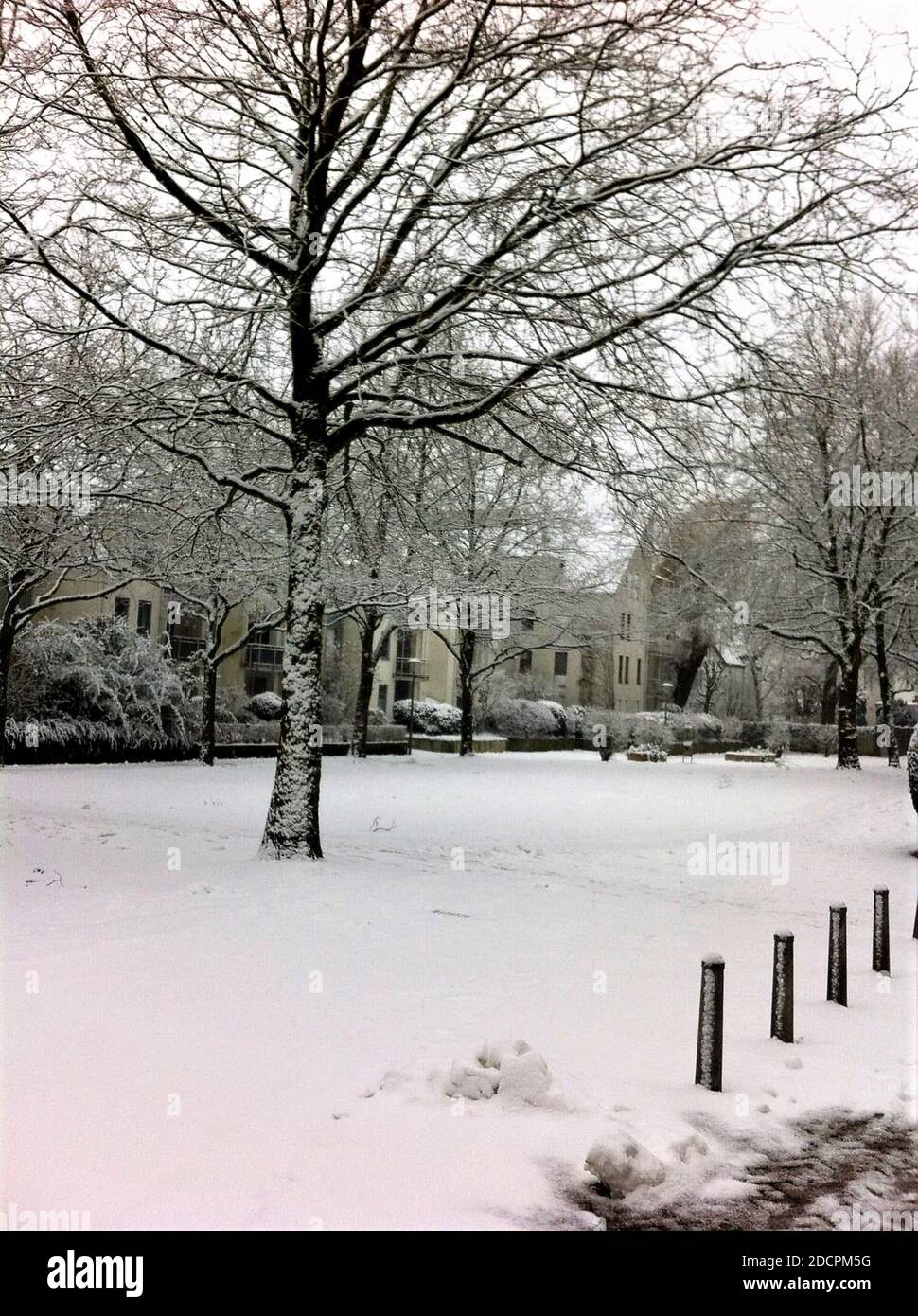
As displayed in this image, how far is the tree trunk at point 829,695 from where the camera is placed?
150 feet

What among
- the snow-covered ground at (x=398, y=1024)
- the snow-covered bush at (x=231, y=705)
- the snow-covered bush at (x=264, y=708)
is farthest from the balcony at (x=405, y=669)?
the snow-covered ground at (x=398, y=1024)

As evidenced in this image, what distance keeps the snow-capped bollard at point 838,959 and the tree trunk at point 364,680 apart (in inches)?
887

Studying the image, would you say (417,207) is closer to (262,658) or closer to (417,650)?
(262,658)

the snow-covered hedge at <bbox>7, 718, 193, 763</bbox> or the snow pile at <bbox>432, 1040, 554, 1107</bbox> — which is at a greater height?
the snow-covered hedge at <bbox>7, 718, 193, 763</bbox>

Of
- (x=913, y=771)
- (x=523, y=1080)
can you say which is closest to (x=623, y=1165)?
(x=523, y=1080)

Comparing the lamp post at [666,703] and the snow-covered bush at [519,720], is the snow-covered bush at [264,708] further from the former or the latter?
the lamp post at [666,703]

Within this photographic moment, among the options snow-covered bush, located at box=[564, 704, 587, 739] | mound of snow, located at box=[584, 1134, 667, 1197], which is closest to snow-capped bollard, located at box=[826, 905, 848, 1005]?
mound of snow, located at box=[584, 1134, 667, 1197]

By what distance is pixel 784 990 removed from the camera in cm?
655

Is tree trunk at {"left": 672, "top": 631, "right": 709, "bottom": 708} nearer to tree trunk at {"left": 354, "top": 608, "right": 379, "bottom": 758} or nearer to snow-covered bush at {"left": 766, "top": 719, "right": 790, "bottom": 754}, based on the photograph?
snow-covered bush at {"left": 766, "top": 719, "right": 790, "bottom": 754}

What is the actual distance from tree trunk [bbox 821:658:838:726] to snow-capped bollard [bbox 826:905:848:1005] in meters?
39.1

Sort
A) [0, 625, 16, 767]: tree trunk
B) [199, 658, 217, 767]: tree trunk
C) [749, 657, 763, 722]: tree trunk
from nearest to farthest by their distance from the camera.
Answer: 1. [0, 625, 16, 767]: tree trunk
2. [199, 658, 217, 767]: tree trunk
3. [749, 657, 763, 722]: tree trunk

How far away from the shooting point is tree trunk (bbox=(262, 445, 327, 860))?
11.2 metres

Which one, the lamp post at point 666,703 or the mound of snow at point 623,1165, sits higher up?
the lamp post at point 666,703

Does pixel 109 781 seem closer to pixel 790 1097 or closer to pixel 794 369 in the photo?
pixel 794 369
